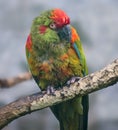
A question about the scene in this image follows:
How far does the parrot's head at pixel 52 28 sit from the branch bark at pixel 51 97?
0.49 meters

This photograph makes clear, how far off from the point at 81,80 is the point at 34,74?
2.20 ft

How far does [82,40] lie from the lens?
564 cm

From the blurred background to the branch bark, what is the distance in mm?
2022

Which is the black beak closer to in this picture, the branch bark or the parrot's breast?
the parrot's breast

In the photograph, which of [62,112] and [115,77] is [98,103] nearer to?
[62,112]

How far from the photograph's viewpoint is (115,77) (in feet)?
10.4

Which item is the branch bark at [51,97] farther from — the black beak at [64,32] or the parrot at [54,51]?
the black beak at [64,32]

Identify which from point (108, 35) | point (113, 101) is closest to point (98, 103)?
point (113, 101)

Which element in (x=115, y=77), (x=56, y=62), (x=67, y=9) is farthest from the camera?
(x=67, y=9)

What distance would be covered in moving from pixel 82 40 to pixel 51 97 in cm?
229

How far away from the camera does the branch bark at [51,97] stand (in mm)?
3250

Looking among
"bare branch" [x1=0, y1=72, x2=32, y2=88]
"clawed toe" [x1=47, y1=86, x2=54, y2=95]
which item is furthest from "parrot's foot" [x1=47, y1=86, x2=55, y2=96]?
"bare branch" [x1=0, y1=72, x2=32, y2=88]

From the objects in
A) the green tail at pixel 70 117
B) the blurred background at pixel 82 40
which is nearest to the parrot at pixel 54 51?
the green tail at pixel 70 117

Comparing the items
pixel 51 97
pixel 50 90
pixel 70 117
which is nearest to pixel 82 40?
pixel 70 117
